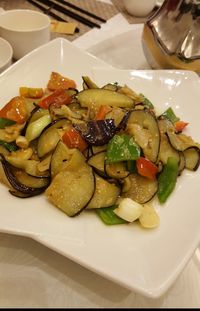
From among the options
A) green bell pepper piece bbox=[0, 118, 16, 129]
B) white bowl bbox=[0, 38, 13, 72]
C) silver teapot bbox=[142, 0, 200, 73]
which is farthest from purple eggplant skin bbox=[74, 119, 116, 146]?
silver teapot bbox=[142, 0, 200, 73]

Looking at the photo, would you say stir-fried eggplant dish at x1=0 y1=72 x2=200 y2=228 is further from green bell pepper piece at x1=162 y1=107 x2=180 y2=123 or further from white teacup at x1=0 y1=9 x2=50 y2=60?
white teacup at x1=0 y1=9 x2=50 y2=60

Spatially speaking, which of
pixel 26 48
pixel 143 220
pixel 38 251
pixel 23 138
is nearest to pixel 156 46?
pixel 26 48

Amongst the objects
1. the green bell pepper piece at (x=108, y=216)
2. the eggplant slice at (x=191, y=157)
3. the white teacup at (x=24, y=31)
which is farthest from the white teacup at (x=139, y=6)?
the green bell pepper piece at (x=108, y=216)

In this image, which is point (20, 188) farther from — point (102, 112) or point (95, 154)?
point (102, 112)

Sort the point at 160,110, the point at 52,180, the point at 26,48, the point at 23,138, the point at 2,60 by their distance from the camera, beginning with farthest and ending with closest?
1. the point at 26,48
2. the point at 2,60
3. the point at 160,110
4. the point at 23,138
5. the point at 52,180

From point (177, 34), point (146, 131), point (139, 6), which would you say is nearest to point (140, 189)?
point (146, 131)

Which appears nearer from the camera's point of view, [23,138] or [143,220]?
[143,220]

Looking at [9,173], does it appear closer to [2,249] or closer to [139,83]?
[2,249]
